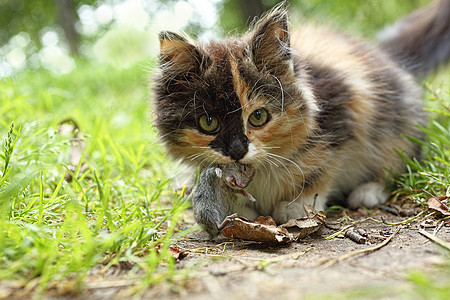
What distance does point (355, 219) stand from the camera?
2654 mm

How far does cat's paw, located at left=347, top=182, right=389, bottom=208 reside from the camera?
9.72 ft

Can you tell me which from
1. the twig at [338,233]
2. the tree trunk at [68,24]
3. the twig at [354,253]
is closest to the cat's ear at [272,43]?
the twig at [338,233]

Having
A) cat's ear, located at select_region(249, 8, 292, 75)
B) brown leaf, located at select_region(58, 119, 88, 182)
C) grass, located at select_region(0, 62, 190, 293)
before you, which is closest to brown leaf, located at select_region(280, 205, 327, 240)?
grass, located at select_region(0, 62, 190, 293)

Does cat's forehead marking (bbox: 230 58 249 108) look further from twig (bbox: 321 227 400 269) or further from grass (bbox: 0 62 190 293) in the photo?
twig (bbox: 321 227 400 269)

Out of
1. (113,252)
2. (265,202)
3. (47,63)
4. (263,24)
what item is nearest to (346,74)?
(263,24)

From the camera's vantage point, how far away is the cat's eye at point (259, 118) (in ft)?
7.65

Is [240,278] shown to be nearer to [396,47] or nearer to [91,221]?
[91,221]

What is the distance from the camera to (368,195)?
9.85ft

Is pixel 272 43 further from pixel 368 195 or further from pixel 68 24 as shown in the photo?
pixel 68 24

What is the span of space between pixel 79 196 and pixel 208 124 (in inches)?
38.8

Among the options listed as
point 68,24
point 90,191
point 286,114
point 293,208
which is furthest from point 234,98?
point 68,24

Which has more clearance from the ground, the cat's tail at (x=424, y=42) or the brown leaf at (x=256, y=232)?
the cat's tail at (x=424, y=42)

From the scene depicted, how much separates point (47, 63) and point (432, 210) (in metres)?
7.62

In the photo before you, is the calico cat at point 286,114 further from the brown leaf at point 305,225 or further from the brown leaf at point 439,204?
the brown leaf at point 439,204
